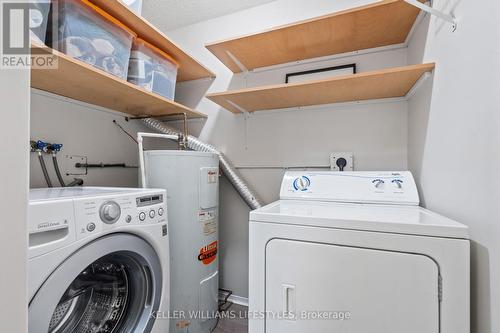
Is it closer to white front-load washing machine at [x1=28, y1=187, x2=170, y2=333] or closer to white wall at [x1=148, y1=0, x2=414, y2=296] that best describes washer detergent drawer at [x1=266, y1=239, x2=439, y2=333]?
white front-load washing machine at [x1=28, y1=187, x2=170, y2=333]

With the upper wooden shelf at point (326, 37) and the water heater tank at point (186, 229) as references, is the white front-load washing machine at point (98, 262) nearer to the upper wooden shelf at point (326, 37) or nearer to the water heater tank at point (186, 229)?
the water heater tank at point (186, 229)

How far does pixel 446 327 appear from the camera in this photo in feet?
2.35

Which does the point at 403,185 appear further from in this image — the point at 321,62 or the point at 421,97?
the point at 321,62

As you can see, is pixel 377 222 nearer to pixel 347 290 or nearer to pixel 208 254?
pixel 347 290

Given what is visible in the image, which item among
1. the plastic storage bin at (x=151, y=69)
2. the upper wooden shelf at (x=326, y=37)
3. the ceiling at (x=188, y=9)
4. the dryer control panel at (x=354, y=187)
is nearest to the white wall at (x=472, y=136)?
the dryer control panel at (x=354, y=187)

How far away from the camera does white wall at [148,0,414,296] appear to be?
152cm

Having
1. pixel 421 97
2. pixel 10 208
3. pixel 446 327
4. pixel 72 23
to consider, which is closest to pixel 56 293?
pixel 10 208

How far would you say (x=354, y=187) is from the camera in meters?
1.28

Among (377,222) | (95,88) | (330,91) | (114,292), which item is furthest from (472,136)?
(95,88)

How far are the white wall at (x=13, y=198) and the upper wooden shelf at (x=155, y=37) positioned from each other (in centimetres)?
97

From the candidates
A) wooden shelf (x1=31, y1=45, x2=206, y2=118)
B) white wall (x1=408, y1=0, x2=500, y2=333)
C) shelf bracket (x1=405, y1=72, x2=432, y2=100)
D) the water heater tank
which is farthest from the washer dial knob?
shelf bracket (x1=405, y1=72, x2=432, y2=100)

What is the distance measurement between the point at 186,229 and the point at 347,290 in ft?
3.13

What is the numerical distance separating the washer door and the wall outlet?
4.01 ft

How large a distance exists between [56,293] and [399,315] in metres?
1.12
